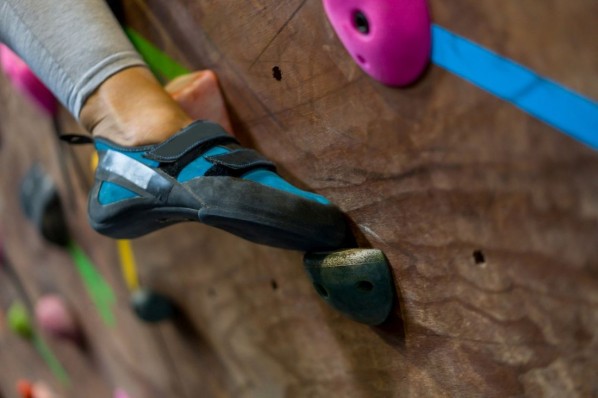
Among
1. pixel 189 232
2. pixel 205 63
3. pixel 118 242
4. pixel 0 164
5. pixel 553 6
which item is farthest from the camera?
pixel 0 164

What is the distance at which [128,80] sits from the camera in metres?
0.75

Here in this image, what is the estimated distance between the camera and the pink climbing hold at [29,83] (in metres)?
1.12

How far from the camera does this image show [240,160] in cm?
66

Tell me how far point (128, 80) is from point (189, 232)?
305mm

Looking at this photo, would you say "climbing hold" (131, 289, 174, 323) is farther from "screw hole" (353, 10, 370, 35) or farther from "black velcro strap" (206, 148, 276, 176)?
"screw hole" (353, 10, 370, 35)

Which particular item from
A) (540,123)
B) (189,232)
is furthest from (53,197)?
(540,123)

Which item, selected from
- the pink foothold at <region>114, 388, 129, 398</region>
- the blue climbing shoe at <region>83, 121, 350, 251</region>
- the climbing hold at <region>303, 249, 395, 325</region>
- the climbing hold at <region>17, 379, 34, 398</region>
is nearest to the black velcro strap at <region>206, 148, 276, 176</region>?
the blue climbing shoe at <region>83, 121, 350, 251</region>

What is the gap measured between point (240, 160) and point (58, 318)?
3.08 ft

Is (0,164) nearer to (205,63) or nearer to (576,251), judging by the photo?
(205,63)

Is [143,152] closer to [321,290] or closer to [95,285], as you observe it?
[321,290]

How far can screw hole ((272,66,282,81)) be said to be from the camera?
0.72m

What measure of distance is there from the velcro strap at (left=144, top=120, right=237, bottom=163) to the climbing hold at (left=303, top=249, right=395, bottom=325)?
0.48ft

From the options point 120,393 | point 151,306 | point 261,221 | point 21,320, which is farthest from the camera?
point 21,320

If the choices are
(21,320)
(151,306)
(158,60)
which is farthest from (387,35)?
(21,320)
